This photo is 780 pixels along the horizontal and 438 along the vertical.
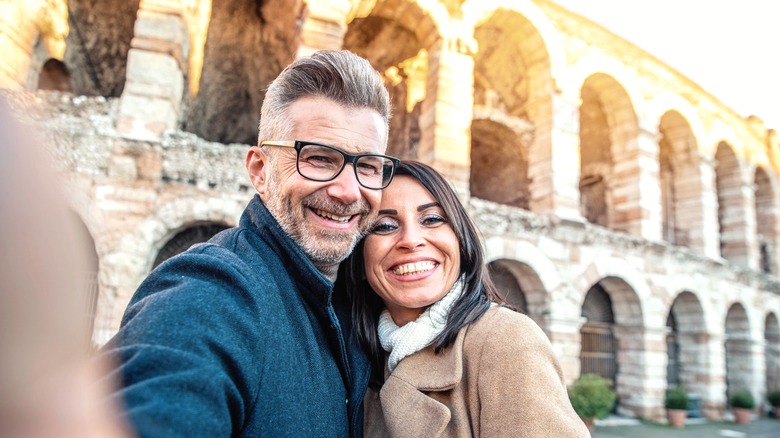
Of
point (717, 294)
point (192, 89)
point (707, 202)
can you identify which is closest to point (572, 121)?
point (707, 202)

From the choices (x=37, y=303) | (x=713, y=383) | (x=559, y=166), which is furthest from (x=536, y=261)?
(x=37, y=303)

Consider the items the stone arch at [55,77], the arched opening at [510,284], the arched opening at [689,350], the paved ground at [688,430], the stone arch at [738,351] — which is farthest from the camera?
the stone arch at [738,351]

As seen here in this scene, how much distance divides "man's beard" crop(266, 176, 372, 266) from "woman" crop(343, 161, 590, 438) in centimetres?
31

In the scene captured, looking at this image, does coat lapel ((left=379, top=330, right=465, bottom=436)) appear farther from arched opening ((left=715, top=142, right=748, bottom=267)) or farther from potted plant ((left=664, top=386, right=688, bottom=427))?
arched opening ((left=715, top=142, right=748, bottom=267))

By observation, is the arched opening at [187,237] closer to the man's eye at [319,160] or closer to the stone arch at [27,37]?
the stone arch at [27,37]

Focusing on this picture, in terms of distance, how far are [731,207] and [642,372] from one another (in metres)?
8.16

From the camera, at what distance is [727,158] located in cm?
1489

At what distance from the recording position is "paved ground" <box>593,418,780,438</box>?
29.4ft

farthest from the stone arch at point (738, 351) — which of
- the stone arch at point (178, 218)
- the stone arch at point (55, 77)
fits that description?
the stone arch at point (55, 77)

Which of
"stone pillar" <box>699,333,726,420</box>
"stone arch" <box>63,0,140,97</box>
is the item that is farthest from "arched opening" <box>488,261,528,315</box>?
"stone arch" <box>63,0,140,97</box>

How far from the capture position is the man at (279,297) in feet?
2.33

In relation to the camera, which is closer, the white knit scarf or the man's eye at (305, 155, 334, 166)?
the man's eye at (305, 155, 334, 166)

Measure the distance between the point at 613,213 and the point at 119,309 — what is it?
1217 centimetres

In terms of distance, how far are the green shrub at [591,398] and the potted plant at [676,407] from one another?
2.97 metres
